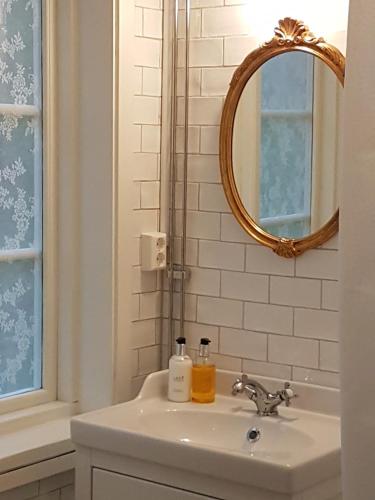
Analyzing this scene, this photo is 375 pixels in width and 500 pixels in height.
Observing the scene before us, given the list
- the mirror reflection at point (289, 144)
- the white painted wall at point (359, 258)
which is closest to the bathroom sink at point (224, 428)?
the mirror reflection at point (289, 144)

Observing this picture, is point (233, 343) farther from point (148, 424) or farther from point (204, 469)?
point (204, 469)

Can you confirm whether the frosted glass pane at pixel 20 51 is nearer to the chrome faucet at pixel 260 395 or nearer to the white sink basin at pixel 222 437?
the white sink basin at pixel 222 437

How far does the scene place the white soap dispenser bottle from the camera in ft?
9.01

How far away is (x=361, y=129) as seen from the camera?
1.64 metres

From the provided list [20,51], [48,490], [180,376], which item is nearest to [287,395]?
[180,376]

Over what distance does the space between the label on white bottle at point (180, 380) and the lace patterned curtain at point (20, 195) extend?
41cm

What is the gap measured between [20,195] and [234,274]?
0.65 meters

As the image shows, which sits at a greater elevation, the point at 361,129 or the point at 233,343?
the point at 361,129

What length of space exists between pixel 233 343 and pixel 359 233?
121 cm

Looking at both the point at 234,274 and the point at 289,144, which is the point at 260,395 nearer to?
the point at 234,274

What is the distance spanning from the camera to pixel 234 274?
9.20ft

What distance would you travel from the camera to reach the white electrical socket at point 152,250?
2.86 metres

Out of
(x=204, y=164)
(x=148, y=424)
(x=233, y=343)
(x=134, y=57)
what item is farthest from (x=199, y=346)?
(x=134, y=57)

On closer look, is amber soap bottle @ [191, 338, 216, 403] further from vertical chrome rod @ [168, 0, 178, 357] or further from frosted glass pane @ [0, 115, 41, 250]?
frosted glass pane @ [0, 115, 41, 250]
